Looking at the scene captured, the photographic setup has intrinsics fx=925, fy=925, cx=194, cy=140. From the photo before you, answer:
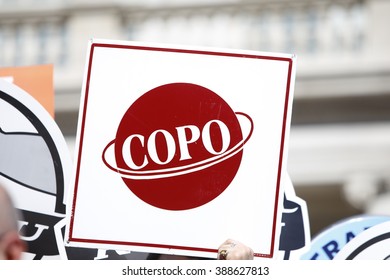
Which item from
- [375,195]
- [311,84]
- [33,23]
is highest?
[33,23]

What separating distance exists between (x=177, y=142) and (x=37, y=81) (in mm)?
495

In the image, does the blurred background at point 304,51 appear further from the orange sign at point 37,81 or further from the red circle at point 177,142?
the red circle at point 177,142

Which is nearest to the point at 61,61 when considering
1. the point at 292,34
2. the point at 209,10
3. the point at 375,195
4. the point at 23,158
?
the point at 209,10

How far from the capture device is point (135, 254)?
197 cm

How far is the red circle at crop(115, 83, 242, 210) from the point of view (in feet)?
6.06

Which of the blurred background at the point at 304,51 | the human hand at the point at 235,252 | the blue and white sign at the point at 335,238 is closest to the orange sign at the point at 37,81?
the human hand at the point at 235,252

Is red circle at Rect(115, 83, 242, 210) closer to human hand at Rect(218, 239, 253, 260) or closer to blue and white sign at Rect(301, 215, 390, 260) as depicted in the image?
human hand at Rect(218, 239, 253, 260)

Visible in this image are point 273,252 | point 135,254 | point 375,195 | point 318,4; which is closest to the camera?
point 273,252

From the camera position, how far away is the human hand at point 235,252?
5.46 feet

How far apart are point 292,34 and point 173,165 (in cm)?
538

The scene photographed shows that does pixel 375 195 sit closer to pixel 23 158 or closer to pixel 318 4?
pixel 318 4

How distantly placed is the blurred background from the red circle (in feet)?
15.9

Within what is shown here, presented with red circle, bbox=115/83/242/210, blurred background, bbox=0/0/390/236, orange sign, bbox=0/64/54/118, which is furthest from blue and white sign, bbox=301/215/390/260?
blurred background, bbox=0/0/390/236

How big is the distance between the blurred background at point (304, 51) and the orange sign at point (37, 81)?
185 inches
